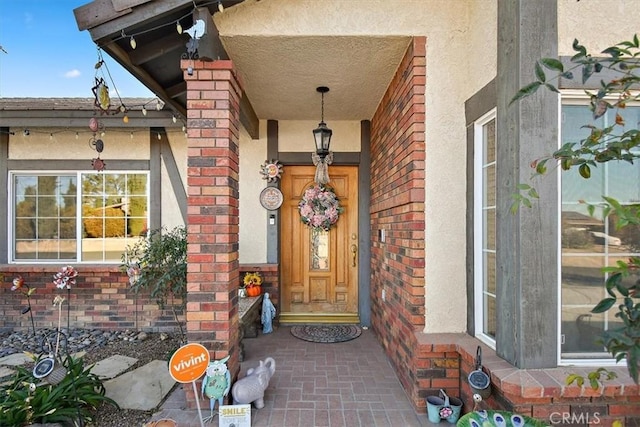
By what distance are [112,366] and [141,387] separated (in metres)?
0.76

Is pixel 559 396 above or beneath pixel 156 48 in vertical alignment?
beneath

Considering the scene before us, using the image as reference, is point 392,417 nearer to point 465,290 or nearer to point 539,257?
point 465,290

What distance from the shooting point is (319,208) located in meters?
4.56

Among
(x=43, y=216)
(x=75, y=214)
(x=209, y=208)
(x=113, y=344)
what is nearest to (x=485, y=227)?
(x=209, y=208)

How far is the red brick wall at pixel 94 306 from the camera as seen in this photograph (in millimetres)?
4535

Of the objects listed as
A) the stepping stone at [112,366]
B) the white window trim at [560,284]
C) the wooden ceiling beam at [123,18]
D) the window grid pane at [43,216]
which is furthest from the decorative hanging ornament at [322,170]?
the window grid pane at [43,216]

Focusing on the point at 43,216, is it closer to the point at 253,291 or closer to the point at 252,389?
the point at 253,291

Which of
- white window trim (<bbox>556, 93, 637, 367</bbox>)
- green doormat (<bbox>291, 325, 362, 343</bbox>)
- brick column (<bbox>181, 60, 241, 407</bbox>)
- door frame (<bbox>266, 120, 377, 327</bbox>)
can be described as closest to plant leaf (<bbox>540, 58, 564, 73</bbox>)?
white window trim (<bbox>556, 93, 637, 367</bbox>)

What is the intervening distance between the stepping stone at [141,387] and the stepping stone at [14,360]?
1391 millimetres

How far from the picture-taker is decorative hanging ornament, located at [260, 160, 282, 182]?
15.0 feet

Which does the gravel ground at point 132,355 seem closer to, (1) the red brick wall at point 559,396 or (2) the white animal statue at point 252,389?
(2) the white animal statue at point 252,389

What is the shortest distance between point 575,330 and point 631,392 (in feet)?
1.17

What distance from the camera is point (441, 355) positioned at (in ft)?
7.87

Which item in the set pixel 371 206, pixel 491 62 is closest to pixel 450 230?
pixel 491 62
